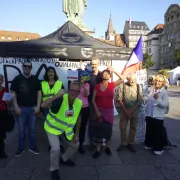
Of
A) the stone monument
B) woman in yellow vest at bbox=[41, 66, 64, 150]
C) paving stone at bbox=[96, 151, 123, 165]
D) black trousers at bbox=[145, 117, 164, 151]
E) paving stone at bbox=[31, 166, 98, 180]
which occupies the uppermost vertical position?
the stone monument

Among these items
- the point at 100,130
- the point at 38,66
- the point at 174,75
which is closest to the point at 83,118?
the point at 100,130

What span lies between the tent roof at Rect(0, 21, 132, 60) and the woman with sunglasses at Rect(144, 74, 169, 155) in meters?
1.86

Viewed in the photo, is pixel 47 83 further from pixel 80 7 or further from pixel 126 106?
pixel 80 7

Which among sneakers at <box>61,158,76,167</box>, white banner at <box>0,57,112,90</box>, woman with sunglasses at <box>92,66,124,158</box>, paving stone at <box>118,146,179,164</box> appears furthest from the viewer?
white banner at <box>0,57,112,90</box>

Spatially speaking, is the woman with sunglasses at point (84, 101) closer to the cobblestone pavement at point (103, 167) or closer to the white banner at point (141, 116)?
the cobblestone pavement at point (103, 167)

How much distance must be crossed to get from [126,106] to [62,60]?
245 cm

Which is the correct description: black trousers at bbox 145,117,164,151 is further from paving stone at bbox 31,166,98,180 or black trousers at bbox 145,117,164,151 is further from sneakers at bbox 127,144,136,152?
paving stone at bbox 31,166,98,180

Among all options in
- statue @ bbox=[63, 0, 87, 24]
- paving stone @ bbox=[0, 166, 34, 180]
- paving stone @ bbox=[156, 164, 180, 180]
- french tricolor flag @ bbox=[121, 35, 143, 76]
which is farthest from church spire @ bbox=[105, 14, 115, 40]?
paving stone @ bbox=[0, 166, 34, 180]

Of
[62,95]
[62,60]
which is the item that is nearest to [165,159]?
[62,95]

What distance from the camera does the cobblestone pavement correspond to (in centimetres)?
359

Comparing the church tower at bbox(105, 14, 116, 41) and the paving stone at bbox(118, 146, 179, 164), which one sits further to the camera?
the church tower at bbox(105, 14, 116, 41)

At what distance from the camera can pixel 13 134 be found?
604cm

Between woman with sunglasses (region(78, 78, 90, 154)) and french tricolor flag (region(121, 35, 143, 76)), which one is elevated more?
french tricolor flag (region(121, 35, 143, 76))

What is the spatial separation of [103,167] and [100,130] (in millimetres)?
719
